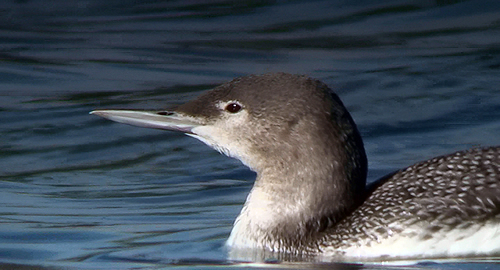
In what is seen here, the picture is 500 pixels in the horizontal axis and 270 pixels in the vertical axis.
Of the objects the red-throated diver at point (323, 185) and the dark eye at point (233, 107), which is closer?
the red-throated diver at point (323, 185)

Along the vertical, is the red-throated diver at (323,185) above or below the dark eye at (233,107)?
below

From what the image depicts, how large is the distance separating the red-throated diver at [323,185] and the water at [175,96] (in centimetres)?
16

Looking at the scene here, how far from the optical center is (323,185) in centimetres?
601

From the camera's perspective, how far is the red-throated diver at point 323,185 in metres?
5.86

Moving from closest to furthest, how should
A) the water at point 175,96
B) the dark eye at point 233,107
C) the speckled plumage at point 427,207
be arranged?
the speckled plumage at point 427,207
the dark eye at point 233,107
the water at point 175,96

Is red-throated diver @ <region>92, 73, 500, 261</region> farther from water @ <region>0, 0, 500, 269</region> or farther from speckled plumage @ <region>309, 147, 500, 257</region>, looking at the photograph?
water @ <region>0, 0, 500, 269</region>

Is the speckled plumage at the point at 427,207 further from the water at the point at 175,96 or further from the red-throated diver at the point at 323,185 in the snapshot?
the water at the point at 175,96

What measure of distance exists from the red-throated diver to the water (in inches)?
6.2

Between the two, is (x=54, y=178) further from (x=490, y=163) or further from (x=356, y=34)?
(x=356, y=34)

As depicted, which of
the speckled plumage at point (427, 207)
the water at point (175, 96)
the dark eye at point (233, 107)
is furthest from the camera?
the water at point (175, 96)

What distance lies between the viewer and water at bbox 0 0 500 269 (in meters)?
6.88

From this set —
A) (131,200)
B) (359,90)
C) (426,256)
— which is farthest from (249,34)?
(426,256)

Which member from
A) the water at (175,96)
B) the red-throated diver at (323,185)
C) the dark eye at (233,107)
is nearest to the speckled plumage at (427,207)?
the red-throated diver at (323,185)

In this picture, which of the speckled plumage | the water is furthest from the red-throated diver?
the water
